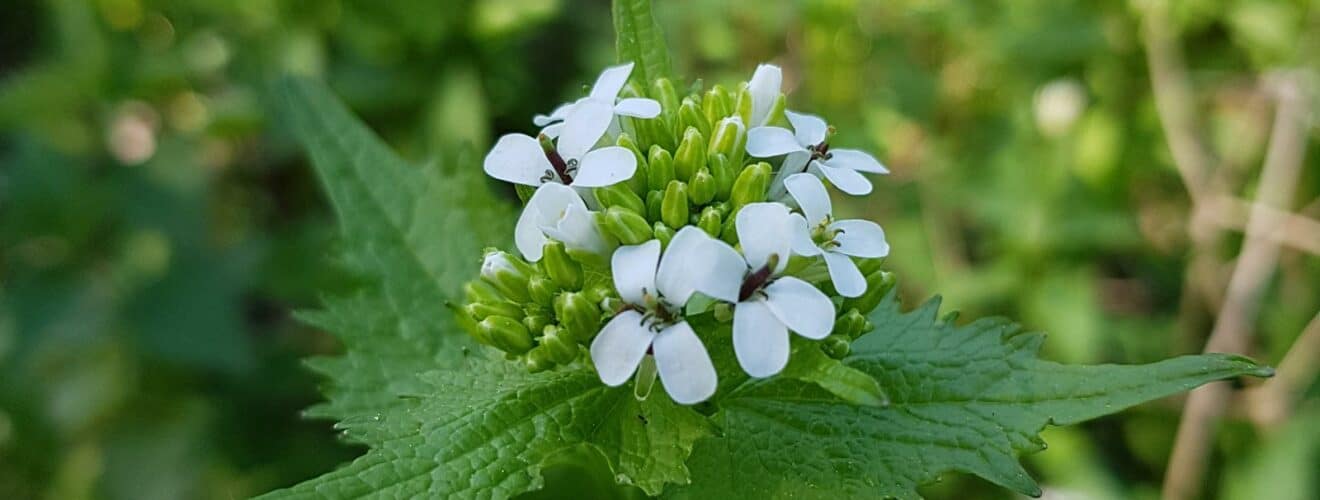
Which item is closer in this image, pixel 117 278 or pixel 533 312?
pixel 533 312

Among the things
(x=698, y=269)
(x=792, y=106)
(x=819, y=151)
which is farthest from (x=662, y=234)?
(x=792, y=106)

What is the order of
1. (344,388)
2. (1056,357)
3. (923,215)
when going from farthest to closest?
(923,215), (1056,357), (344,388)

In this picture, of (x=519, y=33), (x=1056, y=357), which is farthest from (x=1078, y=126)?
(x=519, y=33)

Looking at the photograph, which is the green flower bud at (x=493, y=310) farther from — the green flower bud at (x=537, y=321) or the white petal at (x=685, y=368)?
the white petal at (x=685, y=368)

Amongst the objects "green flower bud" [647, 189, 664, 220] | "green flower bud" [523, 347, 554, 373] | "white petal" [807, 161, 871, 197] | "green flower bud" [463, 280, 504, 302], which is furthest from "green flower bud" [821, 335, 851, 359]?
"green flower bud" [463, 280, 504, 302]

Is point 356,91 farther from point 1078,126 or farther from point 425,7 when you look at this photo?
point 1078,126

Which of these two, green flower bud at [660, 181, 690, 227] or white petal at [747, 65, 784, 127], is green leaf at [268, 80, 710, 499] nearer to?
green flower bud at [660, 181, 690, 227]
